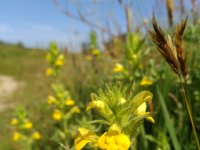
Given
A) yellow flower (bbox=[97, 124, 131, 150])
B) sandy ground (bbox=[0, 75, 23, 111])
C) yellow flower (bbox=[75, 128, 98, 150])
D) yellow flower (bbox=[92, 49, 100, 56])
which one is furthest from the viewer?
sandy ground (bbox=[0, 75, 23, 111])

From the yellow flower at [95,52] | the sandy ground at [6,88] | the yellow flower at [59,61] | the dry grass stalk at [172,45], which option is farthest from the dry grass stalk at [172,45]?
the sandy ground at [6,88]

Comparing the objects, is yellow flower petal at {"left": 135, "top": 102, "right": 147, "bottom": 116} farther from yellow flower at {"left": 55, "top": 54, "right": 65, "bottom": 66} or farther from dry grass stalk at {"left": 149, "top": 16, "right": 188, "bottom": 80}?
yellow flower at {"left": 55, "top": 54, "right": 65, "bottom": 66}

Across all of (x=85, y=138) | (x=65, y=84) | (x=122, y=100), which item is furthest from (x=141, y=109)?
(x=65, y=84)

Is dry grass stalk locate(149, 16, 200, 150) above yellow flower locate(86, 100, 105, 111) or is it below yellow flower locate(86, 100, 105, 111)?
above

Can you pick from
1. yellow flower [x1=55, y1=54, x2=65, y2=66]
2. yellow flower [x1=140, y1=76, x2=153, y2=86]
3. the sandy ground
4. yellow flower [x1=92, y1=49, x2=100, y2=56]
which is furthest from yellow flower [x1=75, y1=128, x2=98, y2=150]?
the sandy ground

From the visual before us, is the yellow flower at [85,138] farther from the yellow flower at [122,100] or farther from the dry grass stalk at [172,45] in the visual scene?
the dry grass stalk at [172,45]

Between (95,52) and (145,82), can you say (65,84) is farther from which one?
(145,82)
